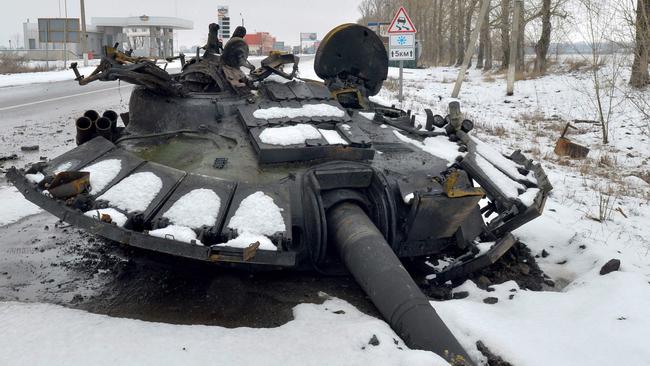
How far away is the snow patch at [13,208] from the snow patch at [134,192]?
242cm

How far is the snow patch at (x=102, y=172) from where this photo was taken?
4090 millimetres

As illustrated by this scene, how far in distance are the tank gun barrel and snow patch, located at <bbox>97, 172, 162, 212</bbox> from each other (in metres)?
1.30

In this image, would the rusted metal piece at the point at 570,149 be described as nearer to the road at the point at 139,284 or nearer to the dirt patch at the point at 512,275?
the dirt patch at the point at 512,275

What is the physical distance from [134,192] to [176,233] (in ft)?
2.04

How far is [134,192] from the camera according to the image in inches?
158

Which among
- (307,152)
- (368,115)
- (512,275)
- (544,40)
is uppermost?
(544,40)

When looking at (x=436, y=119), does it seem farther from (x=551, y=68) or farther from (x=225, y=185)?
(x=551, y=68)

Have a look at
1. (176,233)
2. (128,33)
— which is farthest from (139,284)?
(128,33)

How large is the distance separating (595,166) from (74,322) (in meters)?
8.95

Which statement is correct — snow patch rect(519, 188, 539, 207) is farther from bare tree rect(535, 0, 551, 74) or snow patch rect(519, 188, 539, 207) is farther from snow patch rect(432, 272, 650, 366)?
bare tree rect(535, 0, 551, 74)

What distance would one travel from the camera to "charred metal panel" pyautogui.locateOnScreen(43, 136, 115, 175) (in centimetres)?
438

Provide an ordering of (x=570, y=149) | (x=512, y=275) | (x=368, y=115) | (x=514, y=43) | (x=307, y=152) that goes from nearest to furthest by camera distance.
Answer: (x=307, y=152), (x=512, y=275), (x=368, y=115), (x=570, y=149), (x=514, y=43)

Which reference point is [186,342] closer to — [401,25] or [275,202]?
[275,202]

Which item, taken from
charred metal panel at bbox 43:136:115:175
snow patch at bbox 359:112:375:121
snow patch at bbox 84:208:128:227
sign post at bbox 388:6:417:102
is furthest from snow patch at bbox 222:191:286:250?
sign post at bbox 388:6:417:102
